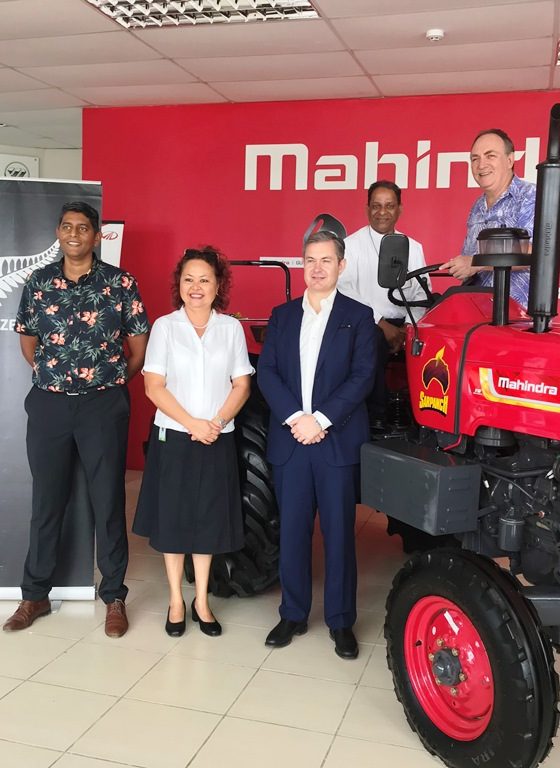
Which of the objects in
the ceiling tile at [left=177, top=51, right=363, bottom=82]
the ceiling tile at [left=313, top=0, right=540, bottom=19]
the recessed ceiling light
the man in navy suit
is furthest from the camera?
the ceiling tile at [left=177, top=51, right=363, bottom=82]

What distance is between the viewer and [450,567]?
2135 mm

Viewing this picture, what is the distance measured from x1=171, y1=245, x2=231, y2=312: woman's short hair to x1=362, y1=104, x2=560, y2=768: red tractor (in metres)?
0.90

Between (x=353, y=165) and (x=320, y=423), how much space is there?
323 cm

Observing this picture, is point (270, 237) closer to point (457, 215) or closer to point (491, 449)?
point (457, 215)

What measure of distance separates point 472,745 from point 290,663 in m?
0.92

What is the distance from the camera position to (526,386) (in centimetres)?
210

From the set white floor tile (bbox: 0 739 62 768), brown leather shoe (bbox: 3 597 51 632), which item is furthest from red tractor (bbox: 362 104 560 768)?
brown leather shoe (bbox: 3 597 51 632)

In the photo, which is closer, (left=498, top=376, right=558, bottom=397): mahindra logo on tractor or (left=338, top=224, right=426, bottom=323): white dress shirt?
(left=498, top=376, right=558, bottom=397): mahindra logo on tractor

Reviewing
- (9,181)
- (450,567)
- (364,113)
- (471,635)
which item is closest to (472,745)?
(471,635)

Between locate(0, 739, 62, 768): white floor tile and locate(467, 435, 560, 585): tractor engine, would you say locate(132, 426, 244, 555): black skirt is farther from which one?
locate(467, 435, 560, 585): tractor engine

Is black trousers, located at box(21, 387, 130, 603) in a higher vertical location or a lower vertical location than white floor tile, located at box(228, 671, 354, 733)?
higher

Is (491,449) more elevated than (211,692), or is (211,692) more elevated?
(491,449)

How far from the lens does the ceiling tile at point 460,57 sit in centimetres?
437

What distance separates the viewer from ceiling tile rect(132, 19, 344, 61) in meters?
4.23
